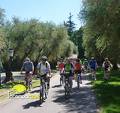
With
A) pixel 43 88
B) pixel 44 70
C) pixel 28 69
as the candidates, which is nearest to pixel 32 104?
pixel 43 88

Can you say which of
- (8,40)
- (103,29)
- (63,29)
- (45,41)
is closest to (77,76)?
(103,29)

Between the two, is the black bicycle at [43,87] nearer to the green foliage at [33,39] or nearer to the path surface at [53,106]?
the path surface at [53,106]

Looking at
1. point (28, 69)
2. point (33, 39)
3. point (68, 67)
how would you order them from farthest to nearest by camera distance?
point (33, 39) → point (28, 69) → point (68, 67)

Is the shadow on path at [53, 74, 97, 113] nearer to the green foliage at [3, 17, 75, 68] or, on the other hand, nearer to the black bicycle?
the black bicycle

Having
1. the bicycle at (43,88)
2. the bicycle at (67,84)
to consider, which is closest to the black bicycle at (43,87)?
the bicycle at (43,88)

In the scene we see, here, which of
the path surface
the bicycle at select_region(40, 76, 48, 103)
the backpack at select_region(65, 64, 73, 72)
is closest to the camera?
the path surface

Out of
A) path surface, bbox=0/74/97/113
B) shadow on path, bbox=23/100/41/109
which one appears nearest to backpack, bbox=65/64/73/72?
path surface, bbox=0/74/97/113

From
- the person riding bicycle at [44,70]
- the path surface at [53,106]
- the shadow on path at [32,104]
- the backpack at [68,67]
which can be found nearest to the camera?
the path surface at [53,106]

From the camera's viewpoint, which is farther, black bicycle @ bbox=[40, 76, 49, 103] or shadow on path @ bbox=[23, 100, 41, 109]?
black bicycle @ bbox=[40, 76, 49, 103]

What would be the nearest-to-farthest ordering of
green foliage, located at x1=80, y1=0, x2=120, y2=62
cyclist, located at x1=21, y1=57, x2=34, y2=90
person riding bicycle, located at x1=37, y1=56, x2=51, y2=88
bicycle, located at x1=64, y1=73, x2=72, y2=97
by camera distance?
person riding bicycle, located at x1=37, y1=56, x2=51, y2=88, bicycle, located at x1=64, y1=73, x2=72, y2=97, cyclist, located at x1=21, y1=57, x2=34, y2=90, green foliage, located at x1=80, y1=0, x2=120, y2=62

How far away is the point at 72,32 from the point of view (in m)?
151

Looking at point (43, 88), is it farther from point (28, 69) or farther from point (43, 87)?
point (28, 69)

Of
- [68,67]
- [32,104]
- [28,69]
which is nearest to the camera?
[32,104]

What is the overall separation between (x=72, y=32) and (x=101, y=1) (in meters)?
125
